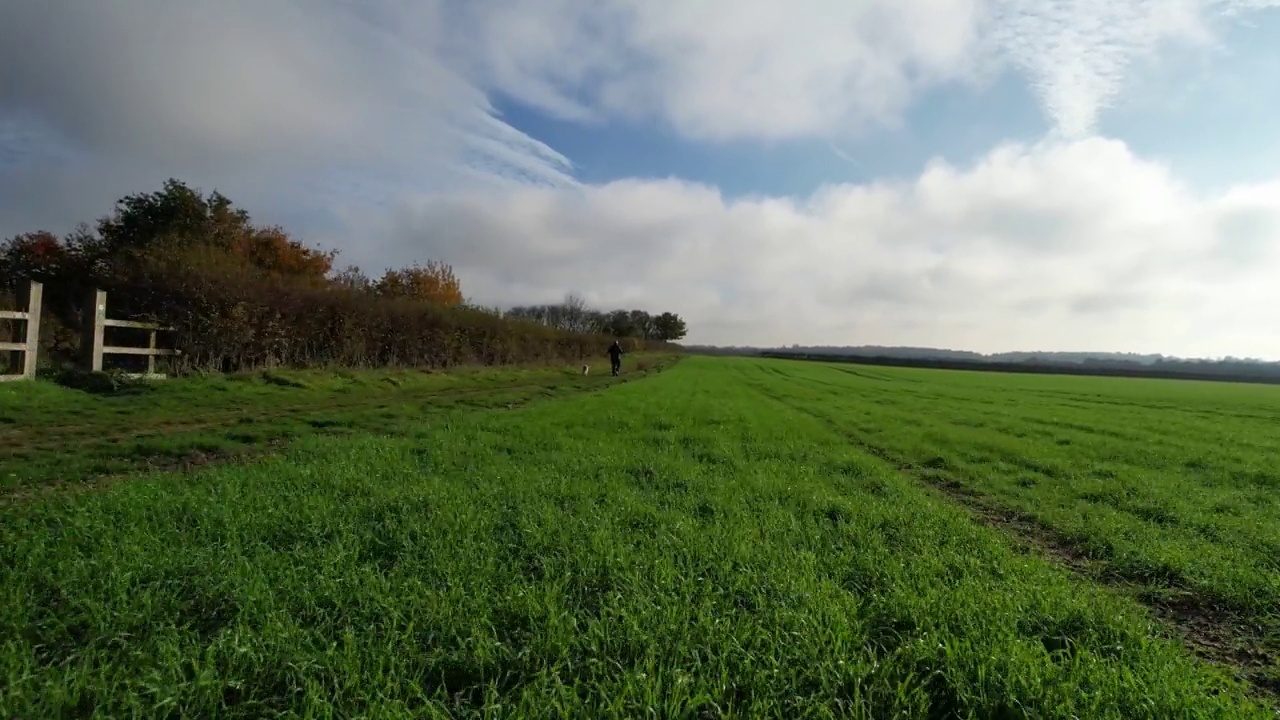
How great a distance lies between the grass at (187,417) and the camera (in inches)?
297

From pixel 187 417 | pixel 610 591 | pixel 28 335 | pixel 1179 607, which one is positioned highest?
pixel 28 335

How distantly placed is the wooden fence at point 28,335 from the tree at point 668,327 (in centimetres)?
13783

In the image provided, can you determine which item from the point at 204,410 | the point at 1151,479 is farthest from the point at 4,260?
the point at 1151,479

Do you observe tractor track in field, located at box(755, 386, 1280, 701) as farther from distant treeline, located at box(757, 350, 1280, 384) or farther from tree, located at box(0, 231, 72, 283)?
distant treeline, located at box(757, 350, 1280, 384)

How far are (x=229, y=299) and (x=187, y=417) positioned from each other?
850cm

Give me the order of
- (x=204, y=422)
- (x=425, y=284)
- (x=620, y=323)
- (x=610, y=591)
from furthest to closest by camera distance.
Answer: (x=620, y=323) < (x=425, y=284) < (x=204, y=422) < (x=610, y=591)

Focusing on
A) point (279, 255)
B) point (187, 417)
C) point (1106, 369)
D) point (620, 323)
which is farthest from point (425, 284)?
point (1106, 369)

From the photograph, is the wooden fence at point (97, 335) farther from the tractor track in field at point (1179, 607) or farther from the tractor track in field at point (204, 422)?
the tractor track in field at point (1179, 607)

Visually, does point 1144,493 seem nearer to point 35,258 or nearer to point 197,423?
point 197,423

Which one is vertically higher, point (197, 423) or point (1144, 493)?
point (1144, 493)

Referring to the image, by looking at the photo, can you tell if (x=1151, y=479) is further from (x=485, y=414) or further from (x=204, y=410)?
(x=204, y=410)

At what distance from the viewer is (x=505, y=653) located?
300 cm

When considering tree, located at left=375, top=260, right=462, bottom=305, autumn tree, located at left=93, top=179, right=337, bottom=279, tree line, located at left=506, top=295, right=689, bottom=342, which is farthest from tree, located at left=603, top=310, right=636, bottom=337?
autumn tree, located at left=93, top=179, right=337, bottom=279

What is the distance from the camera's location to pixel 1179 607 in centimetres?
453
